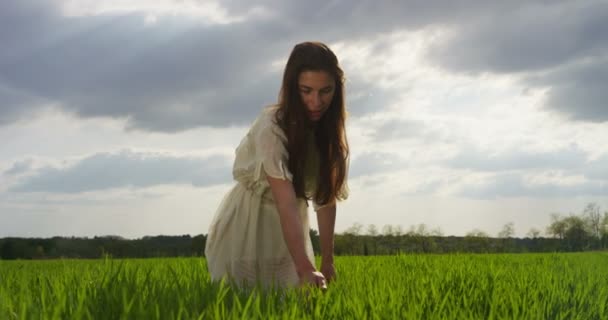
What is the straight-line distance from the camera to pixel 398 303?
2.66 metres

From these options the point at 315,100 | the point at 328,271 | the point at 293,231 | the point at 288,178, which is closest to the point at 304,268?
the point at 293,231

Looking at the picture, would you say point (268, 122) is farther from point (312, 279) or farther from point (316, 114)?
point (312, 279)

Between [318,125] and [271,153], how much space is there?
0.51 meters

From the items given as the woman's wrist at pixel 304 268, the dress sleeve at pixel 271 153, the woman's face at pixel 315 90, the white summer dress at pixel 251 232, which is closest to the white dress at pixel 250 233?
the white summer dress at pixel 251 232

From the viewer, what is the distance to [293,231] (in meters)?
3.00

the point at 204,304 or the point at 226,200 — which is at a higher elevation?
the point at 226,200

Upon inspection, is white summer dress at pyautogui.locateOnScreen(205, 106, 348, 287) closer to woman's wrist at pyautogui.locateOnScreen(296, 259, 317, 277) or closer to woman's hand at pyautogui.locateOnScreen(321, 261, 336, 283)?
woman's hand at pyautogui.locateOnScreen(321, 261, 336, 283)

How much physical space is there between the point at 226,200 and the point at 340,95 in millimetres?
966

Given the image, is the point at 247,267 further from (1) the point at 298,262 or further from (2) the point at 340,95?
(2) the point at 340,95

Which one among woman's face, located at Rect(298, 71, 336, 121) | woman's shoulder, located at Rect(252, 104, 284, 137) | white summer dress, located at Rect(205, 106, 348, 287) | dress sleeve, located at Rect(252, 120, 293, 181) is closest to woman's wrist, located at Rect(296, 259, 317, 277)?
dress sleeve, located at Rect(252, 120, 293, 181)

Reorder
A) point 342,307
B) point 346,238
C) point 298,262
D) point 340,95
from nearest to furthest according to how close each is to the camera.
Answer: point 342,307 < point 298,262 < point 340,95 < point 346,238

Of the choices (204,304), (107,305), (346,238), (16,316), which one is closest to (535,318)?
(204,304)

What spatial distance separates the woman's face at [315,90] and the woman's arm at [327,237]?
753 mm

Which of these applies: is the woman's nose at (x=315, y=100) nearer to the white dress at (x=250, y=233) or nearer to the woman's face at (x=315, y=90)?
the woman's face at (x=315, y=90)
